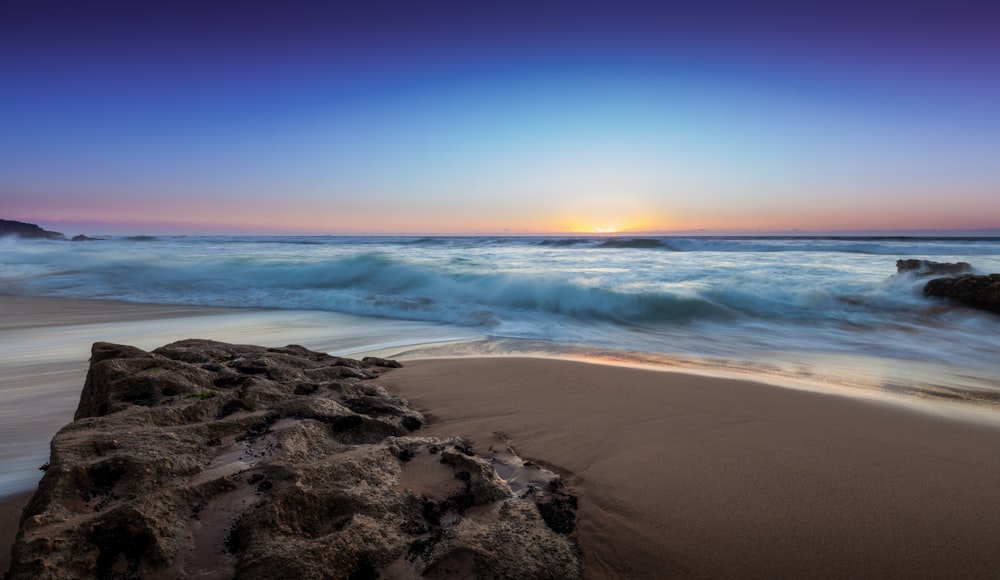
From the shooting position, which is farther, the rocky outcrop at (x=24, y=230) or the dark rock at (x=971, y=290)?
the rocky outcrop at (x=24, y=230)

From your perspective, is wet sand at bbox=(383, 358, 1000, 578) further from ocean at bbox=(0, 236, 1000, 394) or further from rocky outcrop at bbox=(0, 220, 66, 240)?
rocky outcrop at bbox=(0, 220, 66, 240)

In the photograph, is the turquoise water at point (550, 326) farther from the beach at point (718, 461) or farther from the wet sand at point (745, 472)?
the wet sand at point (745, 472)

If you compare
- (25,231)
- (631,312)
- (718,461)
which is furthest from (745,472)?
(25,231)

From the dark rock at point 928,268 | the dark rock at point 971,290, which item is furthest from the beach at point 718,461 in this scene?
the dark rock at point 928,268

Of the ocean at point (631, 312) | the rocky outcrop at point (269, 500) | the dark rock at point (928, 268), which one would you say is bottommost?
the ocean at point (631, 312)

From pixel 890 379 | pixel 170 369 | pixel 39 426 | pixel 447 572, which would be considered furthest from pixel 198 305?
pixel 890 379

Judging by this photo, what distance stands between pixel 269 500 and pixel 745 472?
7.08ft

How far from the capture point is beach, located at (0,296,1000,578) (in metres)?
1.91

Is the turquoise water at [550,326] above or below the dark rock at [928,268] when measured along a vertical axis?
below

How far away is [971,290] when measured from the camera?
976cm

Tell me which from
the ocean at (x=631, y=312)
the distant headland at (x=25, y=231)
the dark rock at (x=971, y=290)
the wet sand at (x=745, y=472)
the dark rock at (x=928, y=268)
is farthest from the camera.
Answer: the distant headland at (x=25, y=231)

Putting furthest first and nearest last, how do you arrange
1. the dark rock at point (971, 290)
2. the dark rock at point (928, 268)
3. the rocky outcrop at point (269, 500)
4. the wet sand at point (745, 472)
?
the dark rock at point (928, 268)
the dark rock at point (971, 290)
the wet sand at point (745, 472)
the rocky outcrop at point (269, 500)

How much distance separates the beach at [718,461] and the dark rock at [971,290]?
786 centimetres

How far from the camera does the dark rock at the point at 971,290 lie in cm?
927
